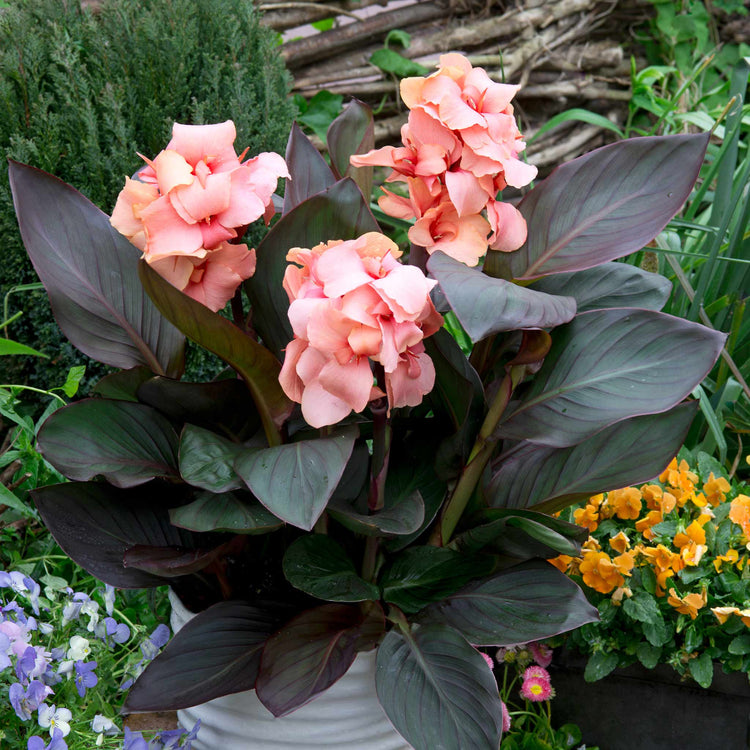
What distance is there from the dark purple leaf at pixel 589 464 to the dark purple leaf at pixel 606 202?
19 centimetres

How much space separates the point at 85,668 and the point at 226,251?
0.46 meters

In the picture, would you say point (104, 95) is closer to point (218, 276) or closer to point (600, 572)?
point (218, 276)

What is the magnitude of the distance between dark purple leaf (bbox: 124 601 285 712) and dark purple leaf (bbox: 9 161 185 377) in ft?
0.88

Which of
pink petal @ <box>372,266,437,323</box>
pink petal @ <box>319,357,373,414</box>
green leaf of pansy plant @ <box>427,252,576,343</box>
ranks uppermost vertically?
pink petal @ <box>372,266,437,323</box>

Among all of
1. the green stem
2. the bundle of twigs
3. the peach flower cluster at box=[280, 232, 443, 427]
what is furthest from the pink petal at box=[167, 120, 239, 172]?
the bundle of twigs

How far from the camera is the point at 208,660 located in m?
0.84

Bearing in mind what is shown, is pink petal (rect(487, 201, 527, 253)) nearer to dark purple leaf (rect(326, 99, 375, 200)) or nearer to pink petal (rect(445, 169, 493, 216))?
pink petal (rect(445, 169, 493, 216))

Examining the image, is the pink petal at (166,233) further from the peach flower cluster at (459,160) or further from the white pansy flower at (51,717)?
the white pansy flower at (51,717)

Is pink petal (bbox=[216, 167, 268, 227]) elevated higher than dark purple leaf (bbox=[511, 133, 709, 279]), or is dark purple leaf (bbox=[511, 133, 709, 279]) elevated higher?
pink petal (bbox=[216, 167, 268, 227])

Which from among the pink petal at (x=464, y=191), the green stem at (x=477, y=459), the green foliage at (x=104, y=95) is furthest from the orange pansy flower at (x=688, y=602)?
the green foliage at (x=104, y=95)

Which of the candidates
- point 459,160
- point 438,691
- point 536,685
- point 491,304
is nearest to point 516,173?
point 459,160

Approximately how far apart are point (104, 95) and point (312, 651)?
107cm

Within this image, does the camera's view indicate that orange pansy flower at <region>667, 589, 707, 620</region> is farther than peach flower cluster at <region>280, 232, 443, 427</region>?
Yes

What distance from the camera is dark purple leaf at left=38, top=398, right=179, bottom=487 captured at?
0.79 m
